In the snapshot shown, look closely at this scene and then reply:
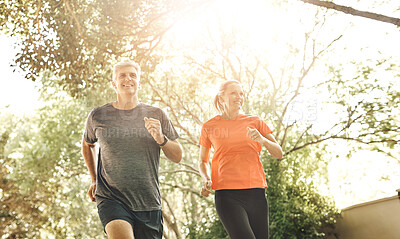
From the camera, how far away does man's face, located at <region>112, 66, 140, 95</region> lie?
321 centimetres

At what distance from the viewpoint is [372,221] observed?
7070 mm

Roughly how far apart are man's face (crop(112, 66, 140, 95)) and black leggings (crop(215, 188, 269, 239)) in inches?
46.3

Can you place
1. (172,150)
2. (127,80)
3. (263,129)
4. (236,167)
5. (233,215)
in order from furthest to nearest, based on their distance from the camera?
1. (263,129)
2. (236,167)
3. (233,215)
4. (127,80)
5. (172,150)

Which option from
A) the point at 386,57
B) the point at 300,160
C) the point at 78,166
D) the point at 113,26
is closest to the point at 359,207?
the point at 300,160

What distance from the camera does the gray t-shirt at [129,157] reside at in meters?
2.87

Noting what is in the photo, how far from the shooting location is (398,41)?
8.62 m

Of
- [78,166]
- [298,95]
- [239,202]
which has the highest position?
[298,95]

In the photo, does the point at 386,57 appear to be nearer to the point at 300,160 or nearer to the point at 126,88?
the point at 300,160

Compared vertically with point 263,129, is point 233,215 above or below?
below

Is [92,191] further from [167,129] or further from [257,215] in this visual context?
[257,215]

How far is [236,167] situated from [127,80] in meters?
1.18

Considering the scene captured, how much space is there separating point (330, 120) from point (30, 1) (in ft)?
22.3

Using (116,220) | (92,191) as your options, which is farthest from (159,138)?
(92,191)

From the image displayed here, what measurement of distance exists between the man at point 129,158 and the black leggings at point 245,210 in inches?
24.3
